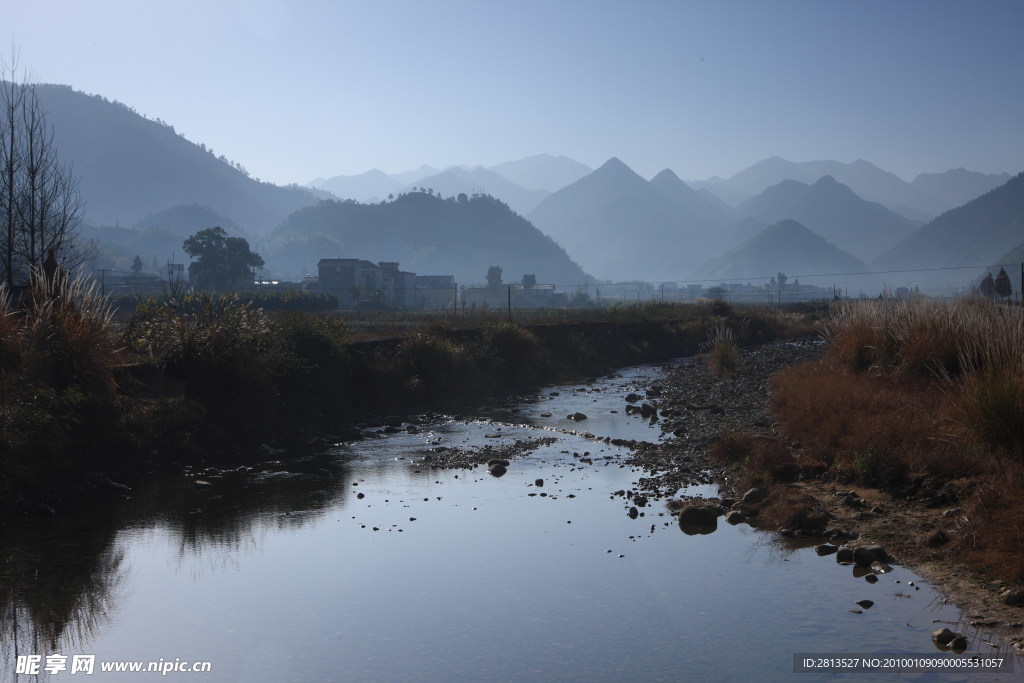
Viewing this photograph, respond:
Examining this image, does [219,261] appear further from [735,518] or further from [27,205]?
[735,518]

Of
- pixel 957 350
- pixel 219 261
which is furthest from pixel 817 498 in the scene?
pixel 219 261

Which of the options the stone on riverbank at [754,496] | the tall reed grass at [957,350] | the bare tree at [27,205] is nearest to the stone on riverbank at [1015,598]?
the tall reed grass at [957,350]

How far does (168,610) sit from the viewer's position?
8.52 meters

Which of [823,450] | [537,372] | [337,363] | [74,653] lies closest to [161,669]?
[74,653]

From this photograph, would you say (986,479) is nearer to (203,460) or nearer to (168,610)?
(168,610)

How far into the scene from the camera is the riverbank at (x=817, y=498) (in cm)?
838

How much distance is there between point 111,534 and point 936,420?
11958 millimetres

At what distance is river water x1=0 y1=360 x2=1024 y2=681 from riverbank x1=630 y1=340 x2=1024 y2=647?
1.28 feet

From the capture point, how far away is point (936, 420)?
12039mm

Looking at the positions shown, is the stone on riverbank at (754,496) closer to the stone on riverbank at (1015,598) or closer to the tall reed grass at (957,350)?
the tall reed grass at (957,350)

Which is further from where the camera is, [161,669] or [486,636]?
[486,636]

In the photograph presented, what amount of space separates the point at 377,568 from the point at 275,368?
11.0 metres

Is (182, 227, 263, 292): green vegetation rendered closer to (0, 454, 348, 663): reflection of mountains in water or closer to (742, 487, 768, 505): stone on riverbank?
(0, 454, 348, 663): reflection of mountains in water

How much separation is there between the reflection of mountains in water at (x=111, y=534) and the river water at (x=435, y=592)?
0.04 m
